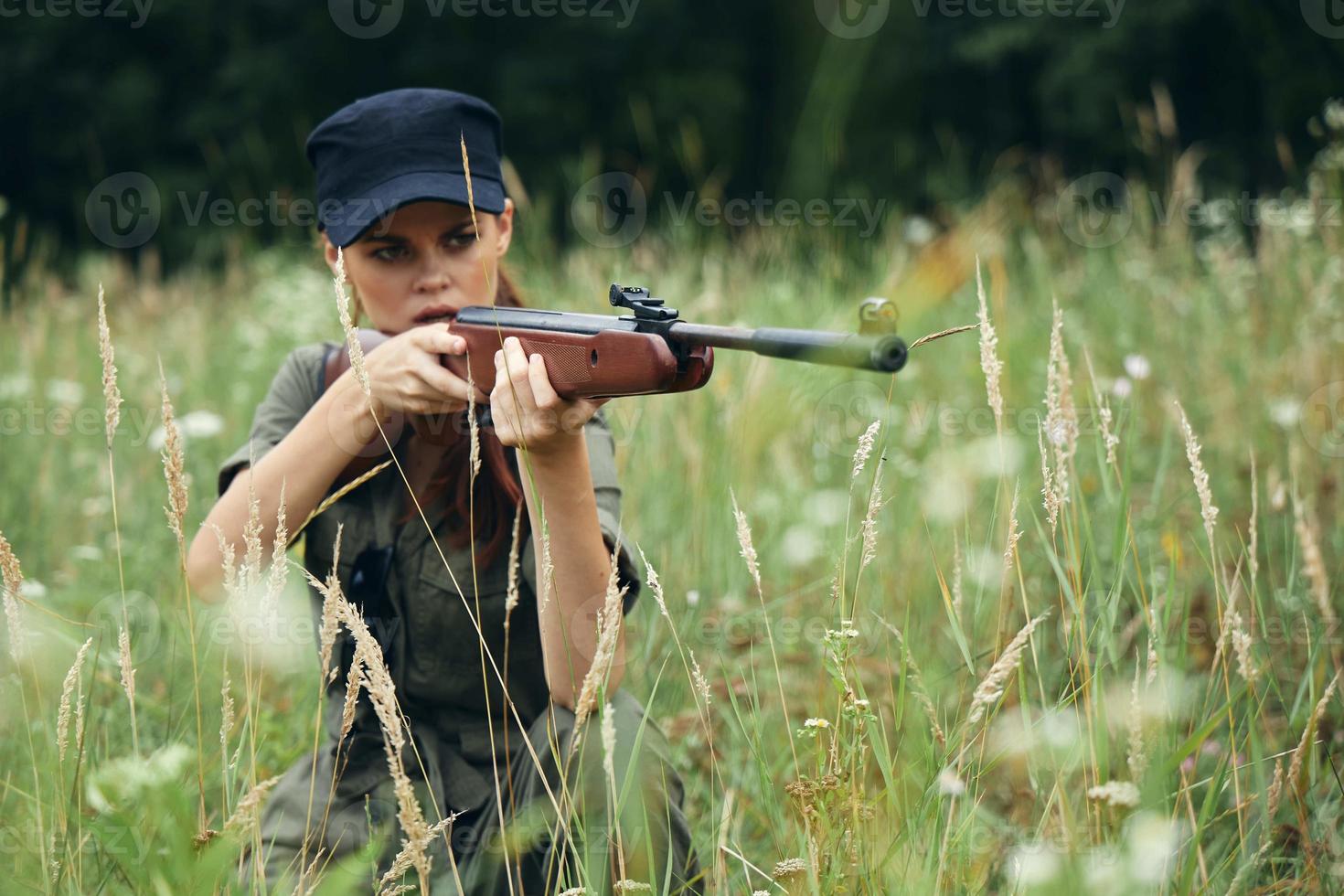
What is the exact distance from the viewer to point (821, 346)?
1.05 m

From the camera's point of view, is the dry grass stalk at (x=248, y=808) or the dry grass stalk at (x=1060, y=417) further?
the dry grass stalk at (x=1060, y=417)

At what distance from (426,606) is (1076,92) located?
9.86m

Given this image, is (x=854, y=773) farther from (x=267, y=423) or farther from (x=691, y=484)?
(x=691, y=484)

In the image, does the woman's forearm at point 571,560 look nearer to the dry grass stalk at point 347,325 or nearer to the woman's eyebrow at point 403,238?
the dry grass stalk at point 347,325

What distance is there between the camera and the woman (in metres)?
1.56

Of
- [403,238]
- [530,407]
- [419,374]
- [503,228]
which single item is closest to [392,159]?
[403,238]

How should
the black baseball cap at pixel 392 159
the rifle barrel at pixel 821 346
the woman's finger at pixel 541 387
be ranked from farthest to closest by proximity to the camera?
the black baseball cap at pixel 392 159 → the woman's finger at pixel 541 387 → the rifle barrel at pixel 821 346

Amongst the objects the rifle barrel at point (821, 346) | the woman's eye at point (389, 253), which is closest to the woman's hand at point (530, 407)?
the rifle barrel at point (821, 346)

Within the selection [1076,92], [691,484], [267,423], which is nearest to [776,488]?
[691,484]

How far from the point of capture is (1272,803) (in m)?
1.19

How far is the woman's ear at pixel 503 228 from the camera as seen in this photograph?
188 centimetres

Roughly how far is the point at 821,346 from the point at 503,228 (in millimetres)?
1042

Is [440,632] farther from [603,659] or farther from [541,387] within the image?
Answer: [603,659]

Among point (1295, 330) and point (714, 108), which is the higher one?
point (714, 108)
